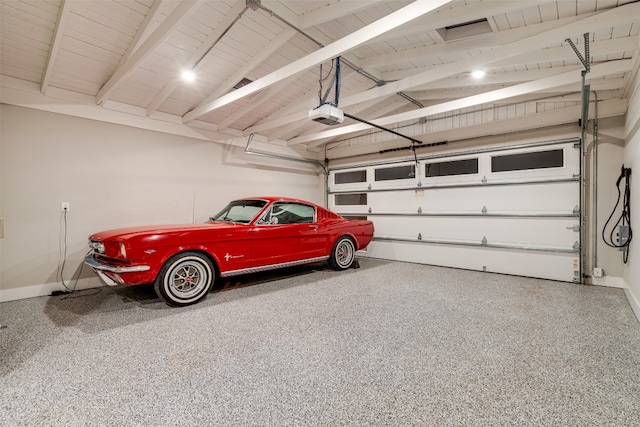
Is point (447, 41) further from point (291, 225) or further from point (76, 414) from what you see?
point (76, 414)

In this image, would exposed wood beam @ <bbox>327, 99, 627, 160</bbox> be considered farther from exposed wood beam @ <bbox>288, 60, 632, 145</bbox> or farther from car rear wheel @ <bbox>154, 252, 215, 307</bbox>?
car rear wheel @ <bbox>154, 252, 215, 307</bbox>

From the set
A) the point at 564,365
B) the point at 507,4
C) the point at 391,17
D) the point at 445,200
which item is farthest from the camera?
the point at 445,200

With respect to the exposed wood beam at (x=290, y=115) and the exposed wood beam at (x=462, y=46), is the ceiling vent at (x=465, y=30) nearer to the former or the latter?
the exposed wood beam at (x=462, y=46)

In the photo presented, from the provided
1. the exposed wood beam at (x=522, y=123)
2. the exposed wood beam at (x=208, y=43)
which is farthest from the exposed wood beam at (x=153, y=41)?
the exposed wood beam at (x=522, y=123)

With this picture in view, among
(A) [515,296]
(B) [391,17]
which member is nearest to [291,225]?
(B) [391,17]

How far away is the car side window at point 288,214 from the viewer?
4.20m

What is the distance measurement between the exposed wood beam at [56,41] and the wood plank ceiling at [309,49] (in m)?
0.02

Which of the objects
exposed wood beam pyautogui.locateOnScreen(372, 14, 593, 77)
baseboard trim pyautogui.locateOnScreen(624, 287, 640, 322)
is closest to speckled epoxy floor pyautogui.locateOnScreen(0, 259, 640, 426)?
baseboard trim pyautogui.locateOnScreen(624, 287, 640, 322)

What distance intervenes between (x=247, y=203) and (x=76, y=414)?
10.7 feet

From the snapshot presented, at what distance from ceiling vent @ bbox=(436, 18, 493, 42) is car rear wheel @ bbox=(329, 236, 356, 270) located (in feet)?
11.1

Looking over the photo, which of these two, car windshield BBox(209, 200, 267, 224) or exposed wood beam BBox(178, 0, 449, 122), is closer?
exposed wood beam BBox(178, 0, 449, 122)

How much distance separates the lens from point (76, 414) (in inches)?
59.4

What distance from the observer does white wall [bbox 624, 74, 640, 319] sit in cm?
307

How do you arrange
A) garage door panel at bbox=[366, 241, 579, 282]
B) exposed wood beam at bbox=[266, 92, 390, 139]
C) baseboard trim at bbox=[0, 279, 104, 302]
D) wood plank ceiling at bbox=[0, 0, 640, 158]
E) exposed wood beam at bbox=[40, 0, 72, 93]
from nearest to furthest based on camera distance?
1. exposed wood beam at bbox=[40, 0, 72, 93]
2. wood plank ceiling at bbox=[0, 0, 640, 158]
3. baseboard trim at bbox=[0, 279, 104, 302]
4. garage door panel at bbox=[366, 241, 579, 282]
5. exposed wood beam at bbox=[266, 92, 390, 139]
